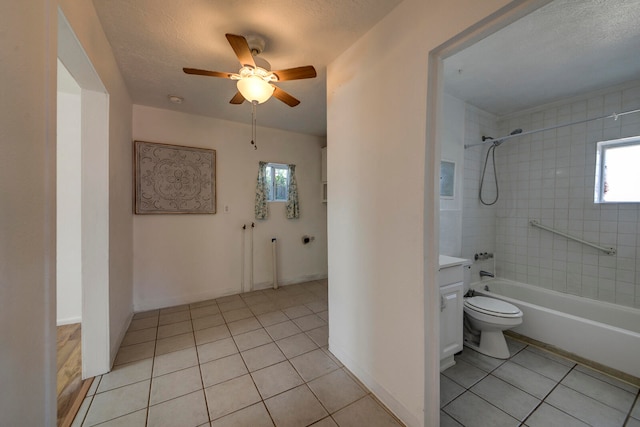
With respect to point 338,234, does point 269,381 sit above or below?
below

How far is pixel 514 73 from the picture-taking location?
80.7 inches

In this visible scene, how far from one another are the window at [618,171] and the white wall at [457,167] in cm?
133

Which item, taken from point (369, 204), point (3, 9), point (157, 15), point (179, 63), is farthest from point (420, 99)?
point (179, 63)

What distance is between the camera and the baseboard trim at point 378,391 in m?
1.33

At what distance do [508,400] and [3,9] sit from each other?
116 inches

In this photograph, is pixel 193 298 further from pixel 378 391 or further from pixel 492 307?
pixel 492 307

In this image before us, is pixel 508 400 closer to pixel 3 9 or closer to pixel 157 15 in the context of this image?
pixel 3 9

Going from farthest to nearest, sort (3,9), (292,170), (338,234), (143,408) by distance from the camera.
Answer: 1. (292,170)
2. (338,234)
3. (143,408)
4. (3,9)

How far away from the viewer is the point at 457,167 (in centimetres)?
255

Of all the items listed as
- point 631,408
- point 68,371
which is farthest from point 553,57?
point 68,371

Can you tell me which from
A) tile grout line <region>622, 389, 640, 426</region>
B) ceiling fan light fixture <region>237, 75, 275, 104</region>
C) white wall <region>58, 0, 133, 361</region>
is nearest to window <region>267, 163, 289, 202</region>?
white wall <region>58, 0, 133, 361</region>

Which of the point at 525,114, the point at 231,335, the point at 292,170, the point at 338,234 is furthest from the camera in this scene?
the point at 292,170

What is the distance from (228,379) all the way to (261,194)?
2328 millimetres

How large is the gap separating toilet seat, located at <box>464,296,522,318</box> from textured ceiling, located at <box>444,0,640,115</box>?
82.1 inches
